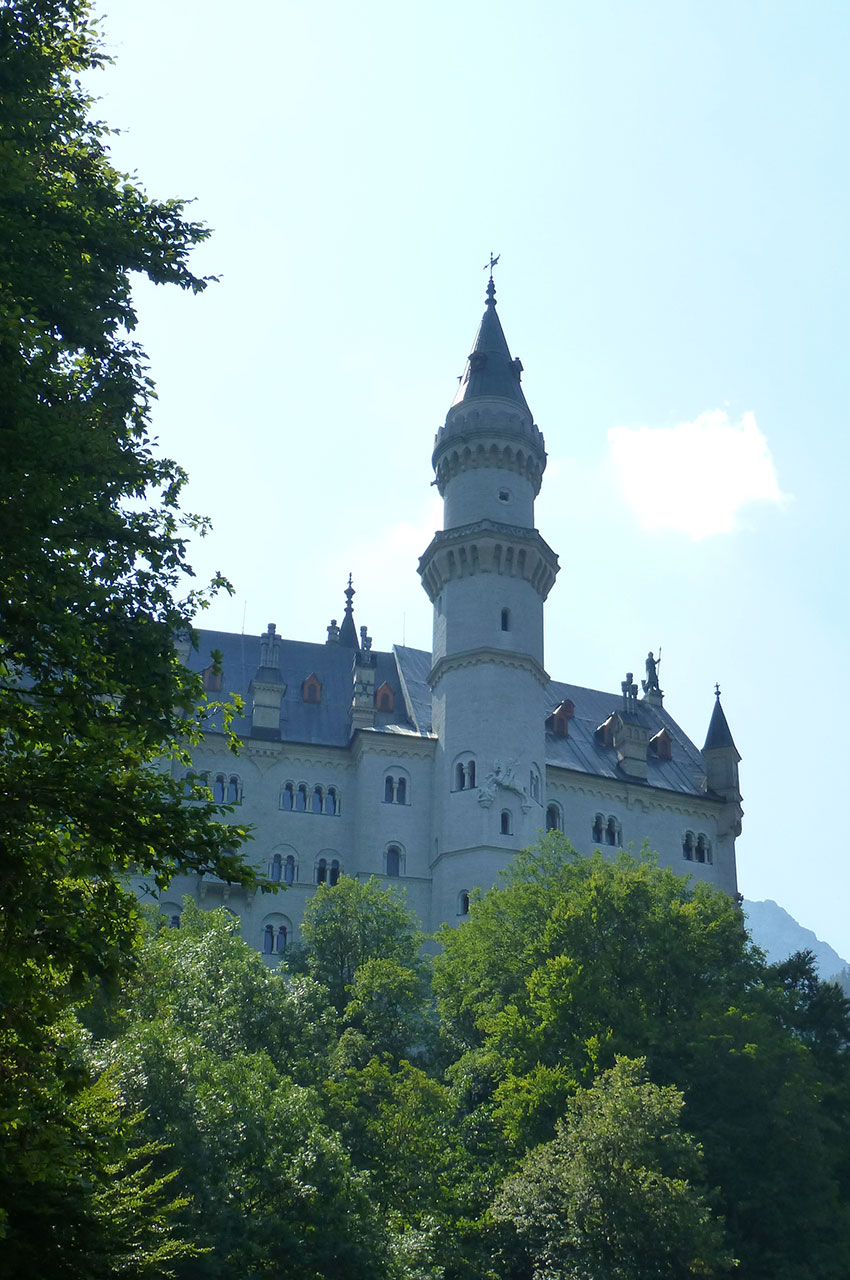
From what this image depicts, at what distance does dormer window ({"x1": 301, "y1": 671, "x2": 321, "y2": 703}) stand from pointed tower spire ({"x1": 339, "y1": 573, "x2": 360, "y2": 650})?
5533 mm

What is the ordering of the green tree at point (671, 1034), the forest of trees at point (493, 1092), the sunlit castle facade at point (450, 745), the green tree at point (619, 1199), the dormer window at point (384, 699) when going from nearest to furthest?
the forest of trees at point (493, 1092), the green tree at point (619, 1199), the green tree at point (671, 1034), the sunlit castle facade at point (450, 745), the dormer window at point (384, 699)

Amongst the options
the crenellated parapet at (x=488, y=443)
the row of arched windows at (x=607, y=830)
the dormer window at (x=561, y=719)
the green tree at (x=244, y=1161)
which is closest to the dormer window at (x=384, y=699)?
the dormer window at (x=561, y=719)

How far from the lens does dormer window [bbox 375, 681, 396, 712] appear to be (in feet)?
219

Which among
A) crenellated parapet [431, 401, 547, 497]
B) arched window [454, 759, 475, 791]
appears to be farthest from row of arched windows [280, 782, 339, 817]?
crenellated parapet [431, 401, 547, 497]

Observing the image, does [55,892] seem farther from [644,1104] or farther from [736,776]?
[736,776]

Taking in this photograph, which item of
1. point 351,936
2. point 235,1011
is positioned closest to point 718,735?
point 351,936

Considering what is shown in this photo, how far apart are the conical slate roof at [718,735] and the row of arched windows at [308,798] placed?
22558 mm

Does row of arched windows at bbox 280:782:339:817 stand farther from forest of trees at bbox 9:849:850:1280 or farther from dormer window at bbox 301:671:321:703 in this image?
forest of trees at bbox 9:849:850:1280

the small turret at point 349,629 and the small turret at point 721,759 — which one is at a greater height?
the small turret at point 349,629

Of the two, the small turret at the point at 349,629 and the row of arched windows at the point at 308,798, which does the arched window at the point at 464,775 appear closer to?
the row of arched windows at the point at 308,798

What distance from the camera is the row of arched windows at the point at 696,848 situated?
236ft

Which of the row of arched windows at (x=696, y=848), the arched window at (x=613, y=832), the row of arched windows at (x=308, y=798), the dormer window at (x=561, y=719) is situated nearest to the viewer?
the row of arched windows at (x=308, y=798)

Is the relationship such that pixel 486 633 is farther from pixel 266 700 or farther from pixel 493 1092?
pixel 493 1092

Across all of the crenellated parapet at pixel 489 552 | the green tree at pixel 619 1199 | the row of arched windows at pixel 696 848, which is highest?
the crenellated parapet at pixel 489 552
